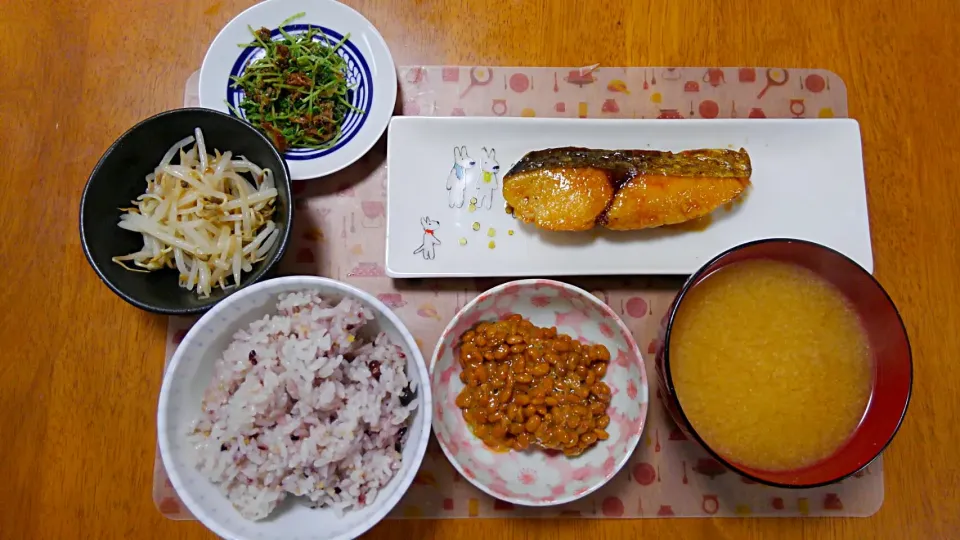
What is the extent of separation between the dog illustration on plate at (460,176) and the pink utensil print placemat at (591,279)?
0.47 ft

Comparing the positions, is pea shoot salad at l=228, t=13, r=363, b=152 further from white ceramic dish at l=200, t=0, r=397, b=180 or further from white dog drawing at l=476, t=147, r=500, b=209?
white dog drawing at l=476, t=147, r=500, b=209

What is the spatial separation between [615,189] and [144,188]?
116cm

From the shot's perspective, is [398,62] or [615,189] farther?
[398,62]

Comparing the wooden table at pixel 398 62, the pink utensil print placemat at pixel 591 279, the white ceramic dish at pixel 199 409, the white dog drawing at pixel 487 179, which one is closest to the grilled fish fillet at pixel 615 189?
the white dog drawing at pixel 487 179

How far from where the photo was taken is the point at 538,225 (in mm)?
1593

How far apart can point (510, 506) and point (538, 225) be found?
0.70m

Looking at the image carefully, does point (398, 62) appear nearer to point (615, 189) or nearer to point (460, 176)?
point (460, 176)

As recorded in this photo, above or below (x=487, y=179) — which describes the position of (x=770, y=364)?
below

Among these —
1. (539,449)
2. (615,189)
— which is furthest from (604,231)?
(539,449)

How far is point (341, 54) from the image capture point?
172 centimetres

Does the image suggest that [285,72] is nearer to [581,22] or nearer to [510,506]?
[581,22]

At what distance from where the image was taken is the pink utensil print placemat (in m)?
1.58

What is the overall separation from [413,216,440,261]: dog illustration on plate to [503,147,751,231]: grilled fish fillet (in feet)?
0.67

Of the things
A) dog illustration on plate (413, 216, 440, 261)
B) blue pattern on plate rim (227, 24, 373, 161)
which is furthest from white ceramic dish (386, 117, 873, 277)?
blue pattern on plate rim (227, 24, 373, 161)
